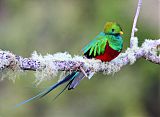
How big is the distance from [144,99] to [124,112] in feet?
1.52

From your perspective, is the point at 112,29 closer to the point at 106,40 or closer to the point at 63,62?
the point at 106,40

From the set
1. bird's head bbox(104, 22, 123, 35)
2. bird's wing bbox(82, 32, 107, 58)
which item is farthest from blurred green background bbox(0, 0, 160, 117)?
bird's wing bbox(82, 32, 107, 58)

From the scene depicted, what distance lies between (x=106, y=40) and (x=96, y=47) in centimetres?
9

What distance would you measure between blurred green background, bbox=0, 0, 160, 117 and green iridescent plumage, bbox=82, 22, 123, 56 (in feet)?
10.0

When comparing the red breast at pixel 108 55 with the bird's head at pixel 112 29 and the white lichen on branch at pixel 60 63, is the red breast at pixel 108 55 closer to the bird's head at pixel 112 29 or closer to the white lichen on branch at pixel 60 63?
the white lichen on branch at pixel 60 63

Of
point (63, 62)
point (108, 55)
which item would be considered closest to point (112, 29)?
point (108, 55)

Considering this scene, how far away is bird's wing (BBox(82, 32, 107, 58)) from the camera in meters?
2.75

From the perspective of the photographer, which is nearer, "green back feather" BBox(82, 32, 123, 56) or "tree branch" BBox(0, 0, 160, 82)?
"tree branch" BBox(0, 0, 160, 82)

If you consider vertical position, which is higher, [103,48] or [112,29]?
[112,29]

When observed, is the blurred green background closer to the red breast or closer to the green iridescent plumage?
the green iridescent plumage

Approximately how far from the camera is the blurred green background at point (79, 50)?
247 inches

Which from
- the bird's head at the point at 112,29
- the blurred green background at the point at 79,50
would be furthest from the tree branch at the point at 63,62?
the blurred green background at the point at 79,50

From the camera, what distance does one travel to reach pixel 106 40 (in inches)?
111

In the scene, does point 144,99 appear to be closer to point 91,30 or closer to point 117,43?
point 91,30
